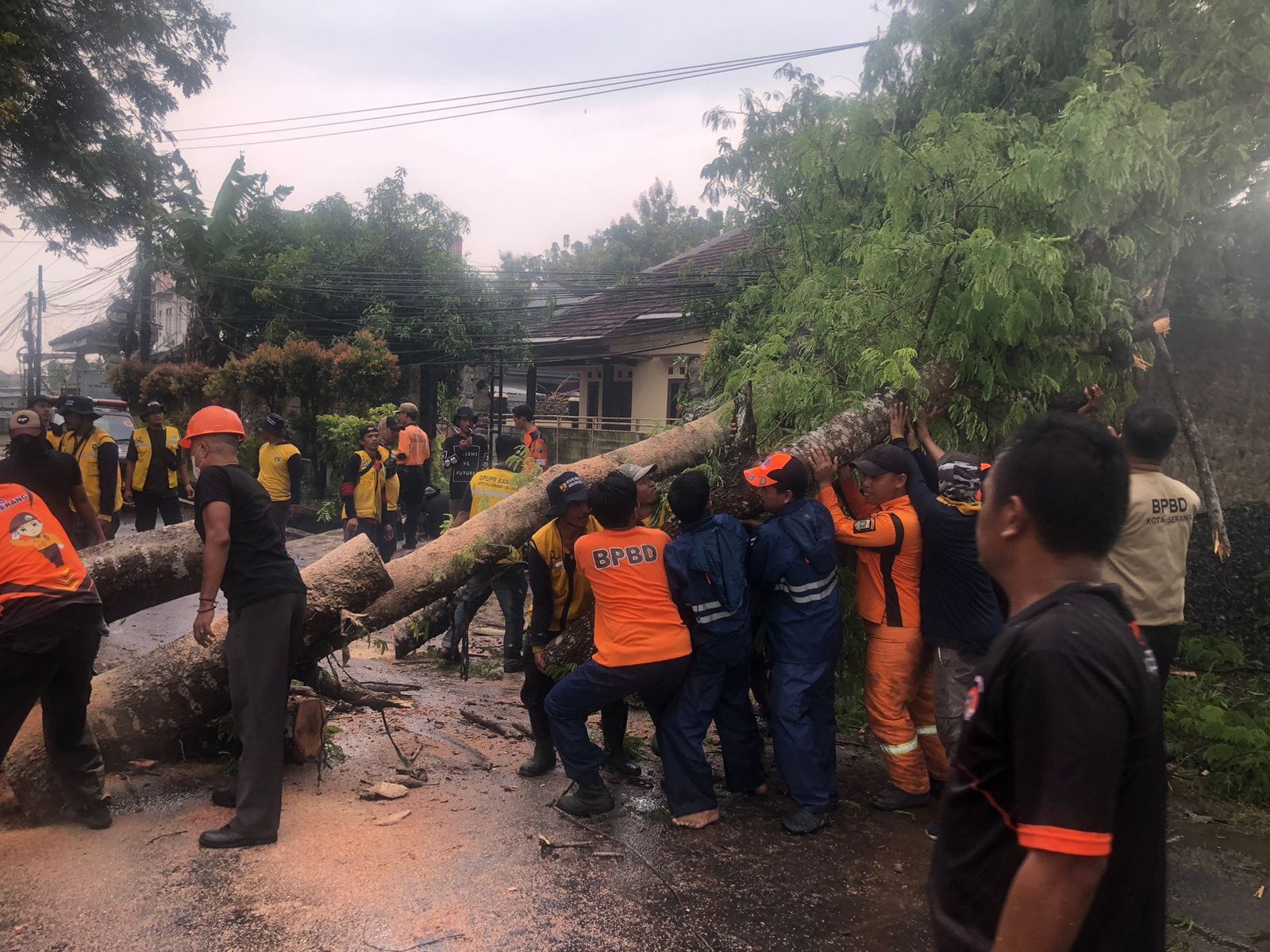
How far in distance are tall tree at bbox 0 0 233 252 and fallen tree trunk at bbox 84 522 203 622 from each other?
403 inches

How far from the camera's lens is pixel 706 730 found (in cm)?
443

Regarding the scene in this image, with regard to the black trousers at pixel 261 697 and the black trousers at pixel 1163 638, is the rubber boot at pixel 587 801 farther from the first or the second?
the black trousers at pixel 1163 638

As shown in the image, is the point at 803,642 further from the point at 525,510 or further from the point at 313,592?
the point at 313,592

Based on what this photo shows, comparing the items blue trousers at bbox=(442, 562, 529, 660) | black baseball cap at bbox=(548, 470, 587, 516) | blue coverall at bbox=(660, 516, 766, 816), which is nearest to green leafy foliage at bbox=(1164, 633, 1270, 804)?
blue coverall at bbox=(660, 516, 766, 816)

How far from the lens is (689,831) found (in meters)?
4.21

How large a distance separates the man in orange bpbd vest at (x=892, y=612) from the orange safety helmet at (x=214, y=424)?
115 inches

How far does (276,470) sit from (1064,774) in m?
9.08

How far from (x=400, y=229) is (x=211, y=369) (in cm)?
539

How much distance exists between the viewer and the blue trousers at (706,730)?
4266mm

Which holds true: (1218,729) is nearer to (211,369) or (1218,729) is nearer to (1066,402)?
(1066,402)

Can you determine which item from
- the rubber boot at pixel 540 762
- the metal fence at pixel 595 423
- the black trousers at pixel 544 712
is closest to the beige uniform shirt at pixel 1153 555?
the black trousers at pixel 544 712

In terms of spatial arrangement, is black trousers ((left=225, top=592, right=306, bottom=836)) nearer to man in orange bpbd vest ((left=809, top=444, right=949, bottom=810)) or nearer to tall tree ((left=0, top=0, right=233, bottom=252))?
man in orange bpbd vest ((left=809, top=444, right=949, bottom=810))

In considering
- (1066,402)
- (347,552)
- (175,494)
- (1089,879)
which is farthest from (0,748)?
(175,494)

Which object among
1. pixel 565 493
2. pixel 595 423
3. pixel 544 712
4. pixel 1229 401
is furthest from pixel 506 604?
pixel 595 423
